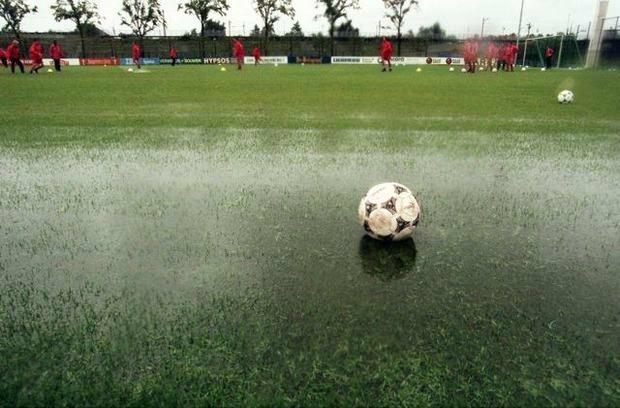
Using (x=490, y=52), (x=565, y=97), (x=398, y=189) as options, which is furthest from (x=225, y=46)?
(x=398, y=189)

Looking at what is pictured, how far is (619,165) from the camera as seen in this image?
583 cm

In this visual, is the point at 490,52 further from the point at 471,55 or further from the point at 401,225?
the point at 401,225

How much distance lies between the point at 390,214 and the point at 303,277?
88cm

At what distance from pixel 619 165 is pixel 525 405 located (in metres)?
5.22

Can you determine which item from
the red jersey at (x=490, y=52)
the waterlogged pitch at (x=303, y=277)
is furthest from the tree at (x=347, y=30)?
the waterlogged pitch at (x=303, y=277)

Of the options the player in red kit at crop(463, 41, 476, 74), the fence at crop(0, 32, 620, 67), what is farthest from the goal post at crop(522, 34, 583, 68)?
the fence at crop(0, 32, 620, 67)

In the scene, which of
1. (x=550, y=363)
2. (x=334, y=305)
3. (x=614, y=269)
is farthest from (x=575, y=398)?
(x=614, y=269)

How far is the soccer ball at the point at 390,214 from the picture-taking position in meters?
3.35

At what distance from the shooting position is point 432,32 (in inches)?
2450

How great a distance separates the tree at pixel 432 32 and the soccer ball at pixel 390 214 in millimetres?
63026

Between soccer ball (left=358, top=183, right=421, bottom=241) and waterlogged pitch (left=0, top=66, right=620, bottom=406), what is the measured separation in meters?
0.11

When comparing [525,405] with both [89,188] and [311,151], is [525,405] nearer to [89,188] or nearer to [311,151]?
[89,188]

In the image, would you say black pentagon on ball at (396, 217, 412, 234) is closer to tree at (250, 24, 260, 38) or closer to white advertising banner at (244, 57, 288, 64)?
white advertising banner at (244, 57, 288, 64)

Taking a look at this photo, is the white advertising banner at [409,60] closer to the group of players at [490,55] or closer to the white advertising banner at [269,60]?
the white advertising banner at [269,60]
